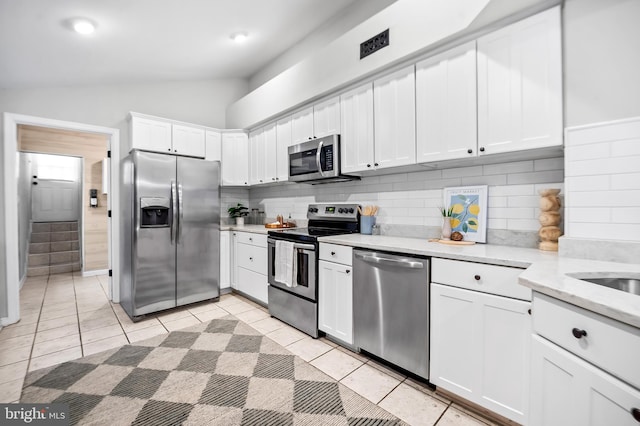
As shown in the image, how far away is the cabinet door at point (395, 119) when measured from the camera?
229cm

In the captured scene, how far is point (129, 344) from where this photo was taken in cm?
257

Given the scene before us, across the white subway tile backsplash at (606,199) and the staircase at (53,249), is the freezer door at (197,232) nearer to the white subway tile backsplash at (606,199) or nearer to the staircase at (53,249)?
the white subway tile backsplash at (606,199)

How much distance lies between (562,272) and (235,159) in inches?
157

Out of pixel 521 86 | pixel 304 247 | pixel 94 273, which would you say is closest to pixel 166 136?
pixel 304 247

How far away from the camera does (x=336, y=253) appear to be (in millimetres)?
2438

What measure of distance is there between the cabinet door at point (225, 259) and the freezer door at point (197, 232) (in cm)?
22

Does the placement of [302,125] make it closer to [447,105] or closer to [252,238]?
[252,238]

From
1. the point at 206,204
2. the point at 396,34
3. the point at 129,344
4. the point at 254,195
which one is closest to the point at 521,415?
Result: the point at 396,34

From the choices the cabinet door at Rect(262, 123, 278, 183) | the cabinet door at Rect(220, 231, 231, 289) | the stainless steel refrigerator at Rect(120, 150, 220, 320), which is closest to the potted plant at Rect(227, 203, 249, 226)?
the cabinet door at Rect(220, 231, 231, 289)

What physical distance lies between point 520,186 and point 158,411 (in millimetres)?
2842

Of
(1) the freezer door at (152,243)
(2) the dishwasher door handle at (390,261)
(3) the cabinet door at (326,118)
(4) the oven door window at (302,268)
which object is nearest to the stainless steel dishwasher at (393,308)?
(2) the dishwasher door handle at (390,261)

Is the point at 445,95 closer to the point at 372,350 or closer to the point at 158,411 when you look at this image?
the point at 372,350

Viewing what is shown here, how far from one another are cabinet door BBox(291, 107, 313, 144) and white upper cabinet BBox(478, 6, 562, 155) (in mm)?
1766

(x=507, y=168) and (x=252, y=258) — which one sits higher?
(x=507, y=168)
